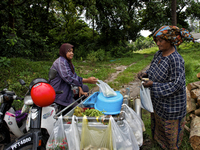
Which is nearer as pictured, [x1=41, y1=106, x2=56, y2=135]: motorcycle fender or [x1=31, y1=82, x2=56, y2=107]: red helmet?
[x1=31, y1=82, x2=56, y2=107]: red helmet

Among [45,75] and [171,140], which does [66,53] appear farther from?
[45,75]

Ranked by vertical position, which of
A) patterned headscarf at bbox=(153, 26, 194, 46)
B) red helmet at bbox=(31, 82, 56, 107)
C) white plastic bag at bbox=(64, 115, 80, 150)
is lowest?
white plastic bag at bbox=(64, 115, 80, 150)

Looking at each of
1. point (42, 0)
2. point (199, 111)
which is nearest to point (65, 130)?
point (199, 111)

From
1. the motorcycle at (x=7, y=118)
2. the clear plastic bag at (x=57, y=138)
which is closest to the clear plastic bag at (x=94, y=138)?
the clear plastic bag at (x=57, y=138)

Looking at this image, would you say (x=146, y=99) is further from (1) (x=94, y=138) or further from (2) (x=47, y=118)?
(2) (x=47, y=118)

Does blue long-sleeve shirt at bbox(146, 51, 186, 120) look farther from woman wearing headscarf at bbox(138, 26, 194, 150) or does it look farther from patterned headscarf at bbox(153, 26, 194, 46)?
patterned headscarf at bbox(153, 26, 194, 46)

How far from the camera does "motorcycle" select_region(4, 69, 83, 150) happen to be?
1581 millimetres

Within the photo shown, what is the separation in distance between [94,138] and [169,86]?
1074mm

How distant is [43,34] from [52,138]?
30.4 feet

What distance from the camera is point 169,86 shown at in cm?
165

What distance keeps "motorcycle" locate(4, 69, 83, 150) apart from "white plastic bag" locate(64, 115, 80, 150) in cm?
29

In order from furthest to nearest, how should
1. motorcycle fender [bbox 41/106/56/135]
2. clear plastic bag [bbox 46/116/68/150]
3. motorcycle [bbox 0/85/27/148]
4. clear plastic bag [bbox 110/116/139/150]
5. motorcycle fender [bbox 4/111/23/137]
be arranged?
1. motorcycle fender [bbox 4/111/23/137]
2. motorcycle [bbox 0/85/27/148]
3. motorcycle fender [bbox 41/106/56/135]
4. clear plastic bag [bbox 46/116/68/150]
5. clear plastic bag [bbox 110/116/139/150]

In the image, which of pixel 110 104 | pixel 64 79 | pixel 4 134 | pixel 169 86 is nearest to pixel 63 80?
pixel 64 79

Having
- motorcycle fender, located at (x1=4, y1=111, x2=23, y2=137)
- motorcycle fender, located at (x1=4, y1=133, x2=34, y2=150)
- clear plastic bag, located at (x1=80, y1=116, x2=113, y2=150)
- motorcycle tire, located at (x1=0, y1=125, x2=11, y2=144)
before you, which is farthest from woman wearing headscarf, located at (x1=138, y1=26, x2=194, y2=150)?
motorcycle tire, located at (x1=0, y1=125, x2=11, y2=144)
